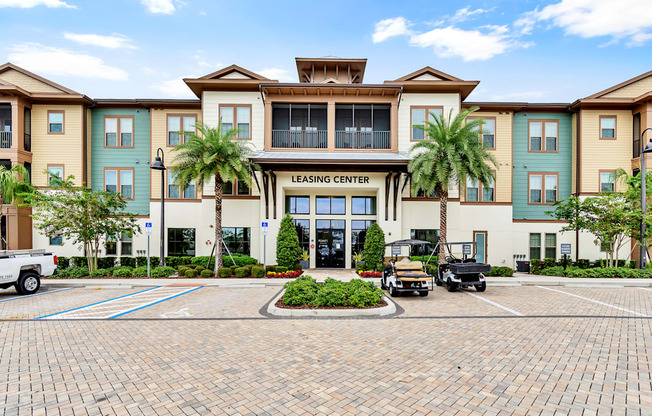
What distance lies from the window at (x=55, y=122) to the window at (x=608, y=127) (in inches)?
1356

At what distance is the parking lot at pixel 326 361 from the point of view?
14.9 ft

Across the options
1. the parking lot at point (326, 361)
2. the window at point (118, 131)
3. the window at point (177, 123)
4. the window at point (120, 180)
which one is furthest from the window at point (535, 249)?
the window at point (118, 131)

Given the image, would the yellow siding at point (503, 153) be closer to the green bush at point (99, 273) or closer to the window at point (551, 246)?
the window at point (551, 246)

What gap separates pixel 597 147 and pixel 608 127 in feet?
4.97

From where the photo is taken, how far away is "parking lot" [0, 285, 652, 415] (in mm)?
4535

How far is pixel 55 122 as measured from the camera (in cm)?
2202

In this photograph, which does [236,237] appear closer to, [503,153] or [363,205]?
[363,205]

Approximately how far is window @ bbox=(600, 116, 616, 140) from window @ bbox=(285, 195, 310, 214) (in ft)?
63.7

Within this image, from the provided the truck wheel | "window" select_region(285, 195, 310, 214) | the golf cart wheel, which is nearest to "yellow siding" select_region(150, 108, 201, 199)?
"window" select_region(285, 195, 310, 214)

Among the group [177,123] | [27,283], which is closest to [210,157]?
[177,123]

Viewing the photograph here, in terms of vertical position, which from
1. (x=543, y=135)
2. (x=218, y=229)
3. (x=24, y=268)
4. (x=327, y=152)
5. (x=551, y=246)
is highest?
(x=543, y=135)

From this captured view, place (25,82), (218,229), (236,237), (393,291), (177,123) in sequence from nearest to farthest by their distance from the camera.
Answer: (393,291)
(218,229)
(236,237)
(25,82)
(177,123)

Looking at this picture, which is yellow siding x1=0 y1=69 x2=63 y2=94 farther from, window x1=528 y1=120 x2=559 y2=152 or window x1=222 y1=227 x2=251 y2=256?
A: window x1=528 y1=120 x2=559 y2=152

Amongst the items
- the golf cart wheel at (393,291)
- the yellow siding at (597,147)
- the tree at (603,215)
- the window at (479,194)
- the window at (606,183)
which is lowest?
the golf cart wheel at (393,291)
